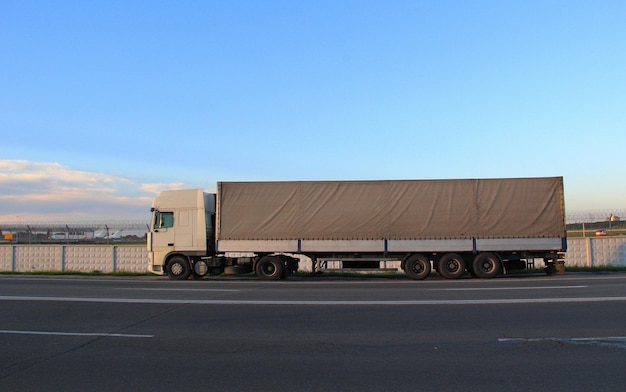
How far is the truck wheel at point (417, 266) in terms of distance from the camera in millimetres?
19016

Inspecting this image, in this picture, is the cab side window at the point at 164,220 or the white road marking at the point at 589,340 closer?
the white road marking at the point at 589,340

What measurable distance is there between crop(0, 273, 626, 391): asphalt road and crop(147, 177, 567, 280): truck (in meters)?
6.02

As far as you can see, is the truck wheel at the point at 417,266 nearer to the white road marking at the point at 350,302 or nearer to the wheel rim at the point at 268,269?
the wheel rim at the point at 268,269

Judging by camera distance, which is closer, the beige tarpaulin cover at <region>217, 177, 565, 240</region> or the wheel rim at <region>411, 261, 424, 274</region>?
the beige tarpaulin cover at <region>217, 177, 565, 240</region>

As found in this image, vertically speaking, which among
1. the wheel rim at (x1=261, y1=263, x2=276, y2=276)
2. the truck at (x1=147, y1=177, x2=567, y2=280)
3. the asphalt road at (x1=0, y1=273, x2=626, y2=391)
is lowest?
the asphalt road at (x1=0, y1=273, x2=626, y2=391)

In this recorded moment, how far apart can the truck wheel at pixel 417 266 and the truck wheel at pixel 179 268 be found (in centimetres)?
850

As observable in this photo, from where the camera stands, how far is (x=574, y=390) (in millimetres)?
5336

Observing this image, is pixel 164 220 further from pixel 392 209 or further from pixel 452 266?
pixel 452 266

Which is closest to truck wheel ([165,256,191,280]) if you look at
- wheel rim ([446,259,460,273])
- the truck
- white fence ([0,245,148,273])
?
the truck

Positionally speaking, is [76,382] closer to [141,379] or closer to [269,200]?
[141,379]

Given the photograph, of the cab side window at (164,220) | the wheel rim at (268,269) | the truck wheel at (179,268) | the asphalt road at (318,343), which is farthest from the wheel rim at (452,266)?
the cab side window at (164,220)

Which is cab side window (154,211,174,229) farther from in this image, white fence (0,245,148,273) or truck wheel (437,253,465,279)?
truck wheel (437,253,465,279)

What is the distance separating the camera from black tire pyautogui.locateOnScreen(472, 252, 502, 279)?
61.3ft

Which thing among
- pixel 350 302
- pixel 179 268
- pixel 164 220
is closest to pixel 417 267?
pixel 350 302
